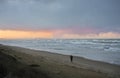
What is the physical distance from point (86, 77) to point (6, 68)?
5.33 metres

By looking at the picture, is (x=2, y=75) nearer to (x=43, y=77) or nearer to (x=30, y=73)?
(x=30, y=73)

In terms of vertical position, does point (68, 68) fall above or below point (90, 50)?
above

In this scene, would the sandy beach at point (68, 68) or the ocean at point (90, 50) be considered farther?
the ocean at point (90, 50)

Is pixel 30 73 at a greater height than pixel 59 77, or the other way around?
pixel 30 73

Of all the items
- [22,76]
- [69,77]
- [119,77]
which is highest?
[22,76]

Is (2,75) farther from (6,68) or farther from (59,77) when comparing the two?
(59,77)

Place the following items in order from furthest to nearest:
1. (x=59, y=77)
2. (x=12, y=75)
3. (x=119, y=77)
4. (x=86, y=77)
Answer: (x=119, y=77)
(x=86, y=77)
(x=59, y=77)
(x=12, y=75)

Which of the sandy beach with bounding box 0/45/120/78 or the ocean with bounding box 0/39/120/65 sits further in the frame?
the ocean with bounding box 0/39/120/65

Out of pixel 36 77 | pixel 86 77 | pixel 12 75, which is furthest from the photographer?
pixel 86 77

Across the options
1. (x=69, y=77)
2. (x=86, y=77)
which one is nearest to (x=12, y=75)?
(x=69, y=77)

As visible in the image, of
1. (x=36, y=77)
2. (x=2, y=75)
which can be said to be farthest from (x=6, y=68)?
(x=36, y=77)

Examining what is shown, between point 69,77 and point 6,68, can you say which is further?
point 69,77

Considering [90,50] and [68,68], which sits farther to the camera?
[90,50]

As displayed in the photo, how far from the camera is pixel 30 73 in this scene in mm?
6957
